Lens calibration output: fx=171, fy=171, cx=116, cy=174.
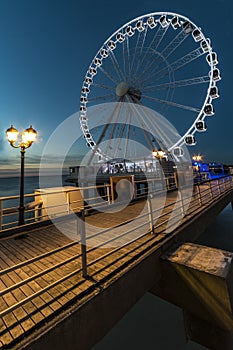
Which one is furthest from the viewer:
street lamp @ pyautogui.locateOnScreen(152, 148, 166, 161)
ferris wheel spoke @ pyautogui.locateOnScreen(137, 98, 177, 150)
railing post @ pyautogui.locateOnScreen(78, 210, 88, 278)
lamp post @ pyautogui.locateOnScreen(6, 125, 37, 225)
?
ferris wheel spoke @ pyautogui.locateOnScreen(137, 98, 177, 150)

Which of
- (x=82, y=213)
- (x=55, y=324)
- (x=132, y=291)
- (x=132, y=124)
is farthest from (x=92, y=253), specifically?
(x=132, y=124)

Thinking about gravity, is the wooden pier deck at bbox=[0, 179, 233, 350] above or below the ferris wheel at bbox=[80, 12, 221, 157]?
below

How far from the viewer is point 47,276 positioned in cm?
253

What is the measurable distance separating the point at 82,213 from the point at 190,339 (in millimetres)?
3150

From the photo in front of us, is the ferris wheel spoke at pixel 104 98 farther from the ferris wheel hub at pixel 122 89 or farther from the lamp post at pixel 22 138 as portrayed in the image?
the lamp post at pixel 22 138

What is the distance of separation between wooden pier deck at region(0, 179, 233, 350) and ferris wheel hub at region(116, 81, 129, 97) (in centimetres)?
1736

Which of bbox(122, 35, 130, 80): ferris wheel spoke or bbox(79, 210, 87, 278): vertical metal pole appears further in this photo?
bbox(122, 35, 130, 80): ferris wheel spoke

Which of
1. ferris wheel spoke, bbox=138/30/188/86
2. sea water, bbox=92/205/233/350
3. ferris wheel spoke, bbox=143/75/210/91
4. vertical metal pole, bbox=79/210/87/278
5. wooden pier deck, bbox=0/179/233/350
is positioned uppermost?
ferris wheel spoke, bbox=138/30/188/86

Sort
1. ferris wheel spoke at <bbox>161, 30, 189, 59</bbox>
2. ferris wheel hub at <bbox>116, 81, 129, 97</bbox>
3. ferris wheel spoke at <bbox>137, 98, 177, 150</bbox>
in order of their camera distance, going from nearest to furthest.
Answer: ferris wheel spoke at <bbox>161, 30, 189, 59</bbox>, ferris wheel spoke at <bbox>137, 98, 177, 150</bbox>, ferris wheel hub at <bbox>116, 81, 129, 97</bbox>

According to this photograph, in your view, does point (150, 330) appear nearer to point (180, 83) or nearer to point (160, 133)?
point (160, 133)

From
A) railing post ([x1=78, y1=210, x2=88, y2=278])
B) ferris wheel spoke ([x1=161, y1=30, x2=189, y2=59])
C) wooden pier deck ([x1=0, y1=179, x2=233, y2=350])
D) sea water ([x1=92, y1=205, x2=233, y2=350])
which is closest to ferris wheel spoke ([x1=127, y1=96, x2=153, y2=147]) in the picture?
ferris wheel spoke ([x1=161, y1=30, x2=189, y2=59])

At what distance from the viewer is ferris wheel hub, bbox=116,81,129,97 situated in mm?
18422

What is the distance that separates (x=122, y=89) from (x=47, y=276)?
19.4m

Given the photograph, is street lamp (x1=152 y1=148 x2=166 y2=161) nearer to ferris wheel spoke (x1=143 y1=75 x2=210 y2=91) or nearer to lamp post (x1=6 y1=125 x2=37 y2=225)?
ferris wheel spoke (x1=143 y1=75 x2=210 y2=91)
